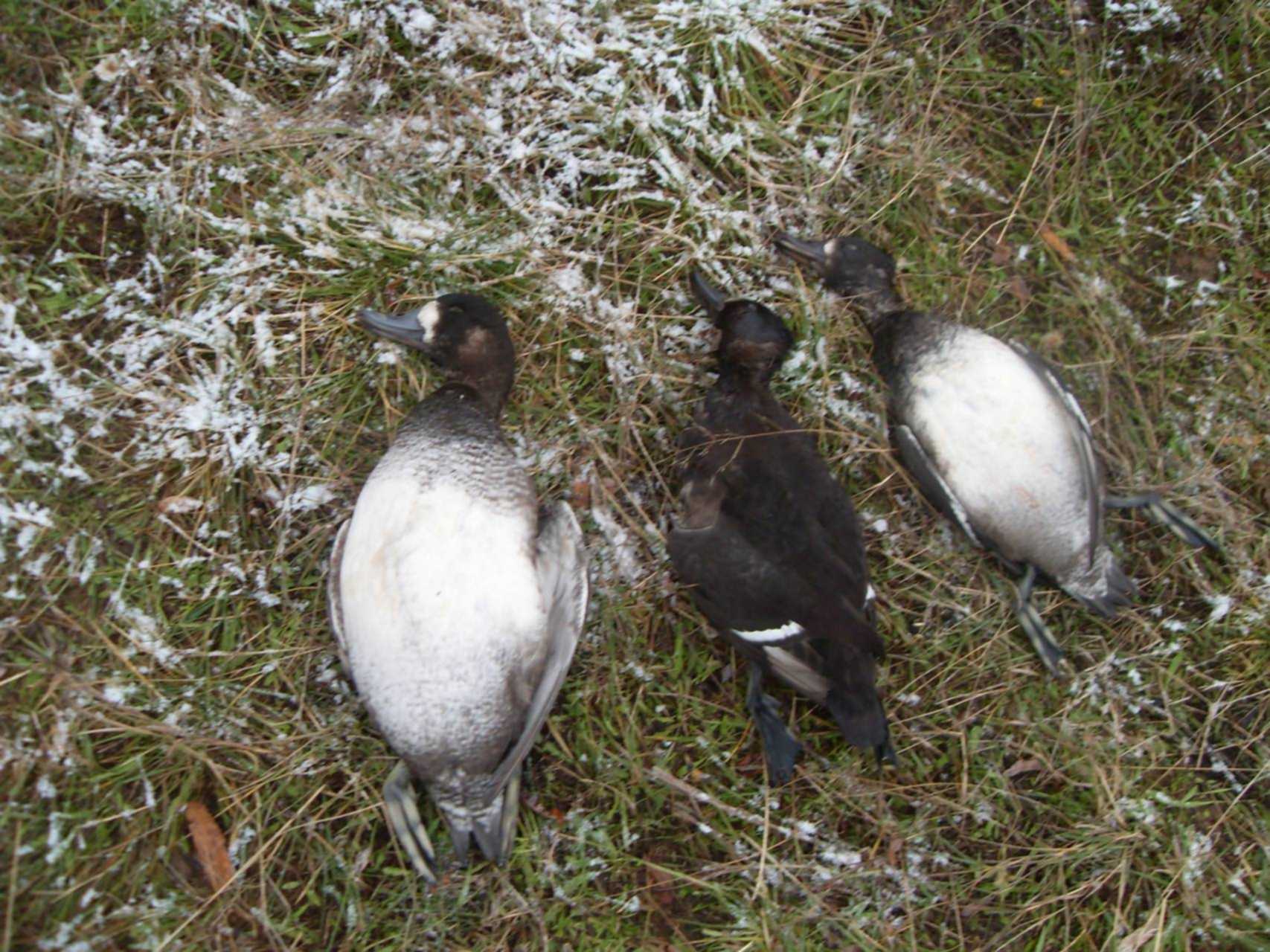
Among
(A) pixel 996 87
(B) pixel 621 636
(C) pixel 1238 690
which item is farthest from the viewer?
(A) pixel 996 87

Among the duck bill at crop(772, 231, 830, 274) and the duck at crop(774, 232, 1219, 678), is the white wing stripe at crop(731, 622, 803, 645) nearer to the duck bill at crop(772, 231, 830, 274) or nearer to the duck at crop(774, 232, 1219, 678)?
the duck at crop(774, 232, 1219, 678)

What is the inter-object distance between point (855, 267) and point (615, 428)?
1.05m

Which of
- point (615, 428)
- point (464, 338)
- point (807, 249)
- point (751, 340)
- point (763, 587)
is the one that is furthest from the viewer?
Result: point (807, 249)

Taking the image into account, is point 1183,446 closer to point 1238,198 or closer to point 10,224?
point 1238,198

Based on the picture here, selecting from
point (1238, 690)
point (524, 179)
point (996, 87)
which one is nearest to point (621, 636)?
point (524, 179)

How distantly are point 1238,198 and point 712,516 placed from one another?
261cm

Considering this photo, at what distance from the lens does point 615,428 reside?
3316 mm

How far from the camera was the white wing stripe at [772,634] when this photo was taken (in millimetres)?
2900

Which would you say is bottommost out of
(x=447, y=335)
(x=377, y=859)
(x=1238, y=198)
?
(x=377, y=859)

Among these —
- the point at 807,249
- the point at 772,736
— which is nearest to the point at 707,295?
the point at 807,249

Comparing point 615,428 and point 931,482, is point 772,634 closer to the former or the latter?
point 931,482

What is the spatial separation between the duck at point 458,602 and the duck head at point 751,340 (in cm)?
78

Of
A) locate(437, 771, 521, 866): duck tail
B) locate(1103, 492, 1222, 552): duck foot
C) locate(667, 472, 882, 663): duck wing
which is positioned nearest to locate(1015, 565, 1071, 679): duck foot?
locate(1103, 492, 1222, 552): duck foot

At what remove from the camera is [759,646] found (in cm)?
298
